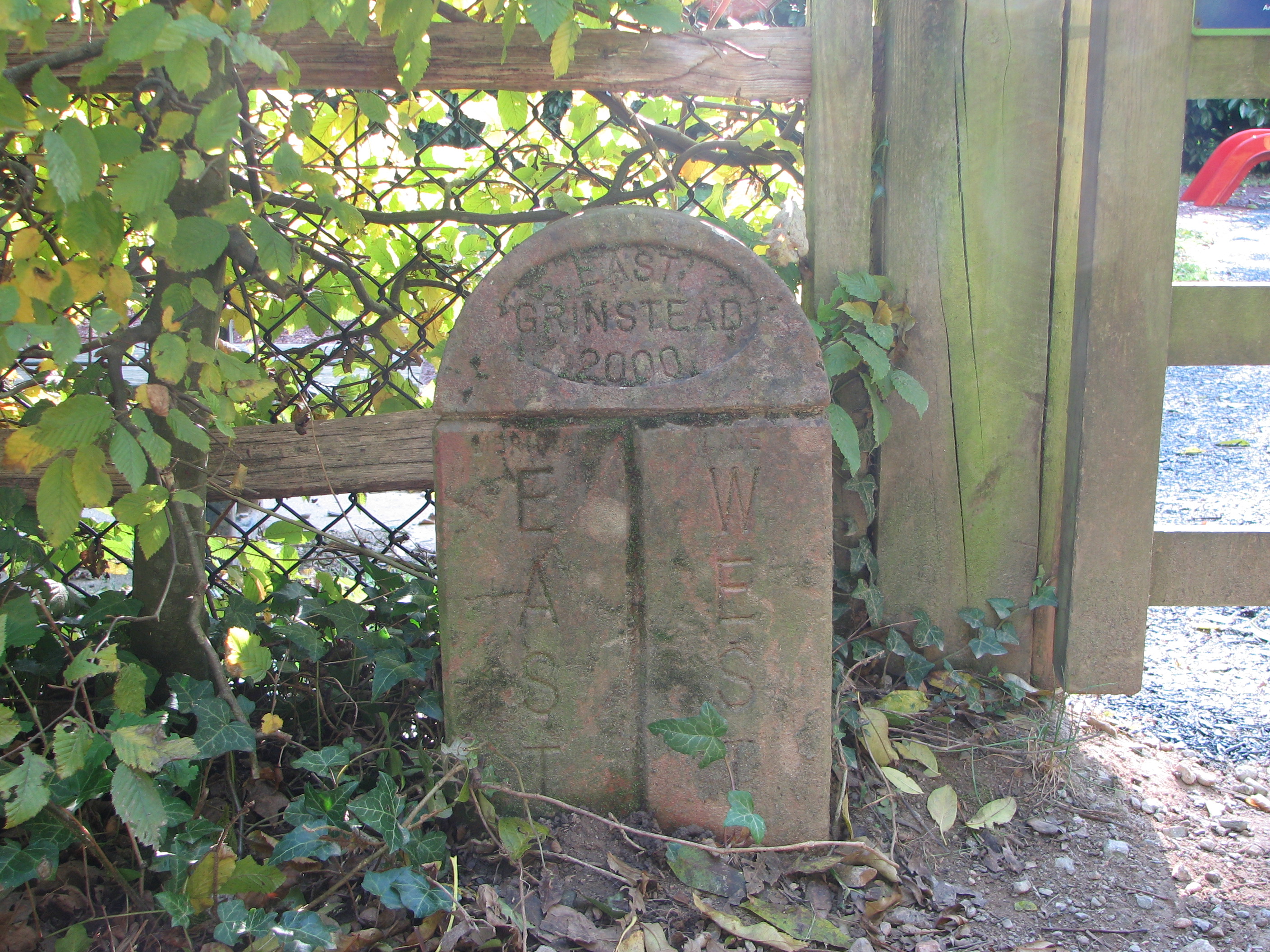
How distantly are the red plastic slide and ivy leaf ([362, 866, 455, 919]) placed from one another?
4.08 meters

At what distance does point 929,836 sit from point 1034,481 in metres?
0.84

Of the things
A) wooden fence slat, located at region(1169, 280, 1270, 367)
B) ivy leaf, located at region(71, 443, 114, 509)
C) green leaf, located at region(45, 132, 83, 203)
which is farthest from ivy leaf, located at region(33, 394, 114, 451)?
wooden fence slat, located at region(1169, 280, 1270, 367)

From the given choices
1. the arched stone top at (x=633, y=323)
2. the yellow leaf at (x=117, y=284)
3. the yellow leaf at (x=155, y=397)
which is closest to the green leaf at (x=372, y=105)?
the arched stone top at (x=633, y=323)

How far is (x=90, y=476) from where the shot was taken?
1543mm

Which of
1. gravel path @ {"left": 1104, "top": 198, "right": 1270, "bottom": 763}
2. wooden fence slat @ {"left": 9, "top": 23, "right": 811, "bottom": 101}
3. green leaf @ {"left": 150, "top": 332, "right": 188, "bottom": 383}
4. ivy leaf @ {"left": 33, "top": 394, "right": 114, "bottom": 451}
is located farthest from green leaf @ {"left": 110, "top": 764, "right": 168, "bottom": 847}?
gravel path @ {"left": 1104, "top": 198, "right": 1270, "bottom": 763}

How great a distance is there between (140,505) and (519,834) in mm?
898

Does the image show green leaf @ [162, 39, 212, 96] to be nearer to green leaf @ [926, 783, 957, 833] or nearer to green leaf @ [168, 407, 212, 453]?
green leaf @ [168, 407, 212, 453]

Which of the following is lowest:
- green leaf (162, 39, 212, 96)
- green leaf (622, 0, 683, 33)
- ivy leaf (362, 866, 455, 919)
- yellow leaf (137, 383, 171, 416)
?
ivy leaf (362, 866, 455, 919)

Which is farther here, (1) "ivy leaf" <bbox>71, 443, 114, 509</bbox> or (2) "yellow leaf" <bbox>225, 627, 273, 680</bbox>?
(2) "yellow leaf" <bbox>225, 627, 273, 680</bbox>

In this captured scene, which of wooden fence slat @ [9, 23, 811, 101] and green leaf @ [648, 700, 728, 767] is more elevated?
wooden fence slat @ [9, 23, 811, 101]

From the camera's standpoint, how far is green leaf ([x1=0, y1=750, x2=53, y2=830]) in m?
1.38

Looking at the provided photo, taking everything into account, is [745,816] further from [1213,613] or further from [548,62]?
[1213,613]

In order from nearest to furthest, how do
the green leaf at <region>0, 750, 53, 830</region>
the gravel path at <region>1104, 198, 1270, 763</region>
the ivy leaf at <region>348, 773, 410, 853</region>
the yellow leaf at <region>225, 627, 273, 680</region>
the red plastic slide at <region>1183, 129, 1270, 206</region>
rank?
the green leaf at <region>0, 750, 53, 830</region> < the ivy leaf at <region>348, 773, 410, 853</region> < the yellow leaf at <region>225, 627, 273, 680</region> < the gravel path at <region>1104, 198, 1270, 763</region> < the red plastic slide at <region>1183, 129, 1270, 206</region>

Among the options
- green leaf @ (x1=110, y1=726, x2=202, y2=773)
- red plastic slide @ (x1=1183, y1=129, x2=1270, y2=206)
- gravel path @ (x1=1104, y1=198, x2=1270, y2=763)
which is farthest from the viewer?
red plastic slide @ (x1=1183, y1=129, x2=1270, y2=206)
